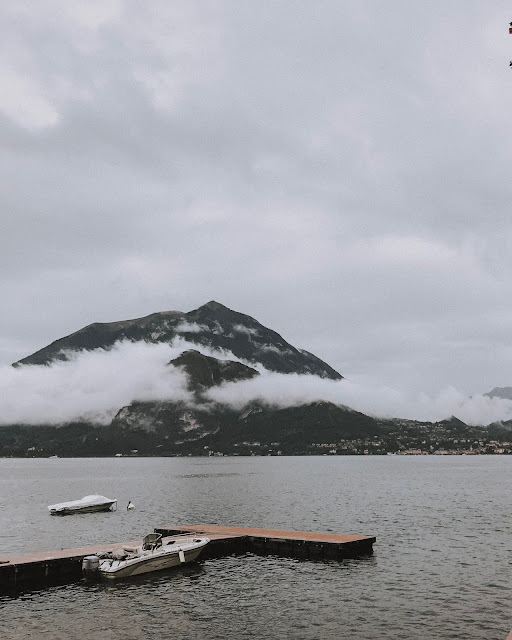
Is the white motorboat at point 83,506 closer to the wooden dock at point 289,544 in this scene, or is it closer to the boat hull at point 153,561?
the wooden dock at point 289,544

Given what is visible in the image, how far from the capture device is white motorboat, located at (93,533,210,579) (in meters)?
53.4

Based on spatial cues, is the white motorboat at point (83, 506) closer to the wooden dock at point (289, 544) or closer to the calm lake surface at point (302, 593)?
the calm lake surface at point (302, 593)

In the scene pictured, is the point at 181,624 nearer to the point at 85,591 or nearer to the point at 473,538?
the point at 85,591

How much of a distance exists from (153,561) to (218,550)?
11159 millimetres

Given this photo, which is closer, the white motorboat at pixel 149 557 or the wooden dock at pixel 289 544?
the white motorboat at pixel 149 557

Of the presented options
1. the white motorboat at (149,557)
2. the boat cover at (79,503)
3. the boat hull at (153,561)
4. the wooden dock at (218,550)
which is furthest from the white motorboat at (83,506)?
the boat hull at (153,561)

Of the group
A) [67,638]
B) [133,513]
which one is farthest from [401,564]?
[133,513]

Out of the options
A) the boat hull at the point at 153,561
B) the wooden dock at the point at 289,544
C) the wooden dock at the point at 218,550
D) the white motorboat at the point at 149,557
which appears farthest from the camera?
the wooden dock at the point at 289,544

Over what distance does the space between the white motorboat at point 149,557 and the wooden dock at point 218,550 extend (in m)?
3.05

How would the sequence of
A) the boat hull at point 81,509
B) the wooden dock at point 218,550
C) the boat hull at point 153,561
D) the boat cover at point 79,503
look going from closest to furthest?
1. the wooden dock at point 218,550
2. the boat hull at point 153,561
3. the boat hull at point 81,509
4. the boat cover at point 79,503

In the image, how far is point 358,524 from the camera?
293 feet

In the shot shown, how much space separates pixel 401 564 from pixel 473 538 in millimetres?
21383

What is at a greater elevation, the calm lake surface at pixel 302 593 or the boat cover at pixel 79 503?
the boat cover at pixel 79 503

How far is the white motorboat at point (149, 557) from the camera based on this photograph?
53438 millimetres
